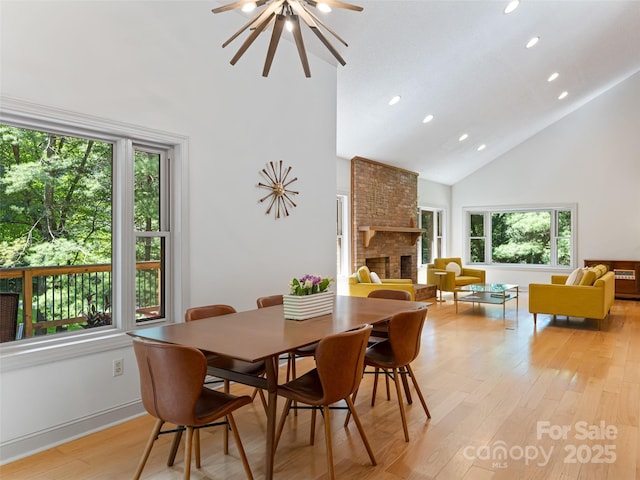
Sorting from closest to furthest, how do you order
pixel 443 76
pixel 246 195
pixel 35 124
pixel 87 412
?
pixel 35 124, pixel 87 412, pixel 246 195, pixel 443 76

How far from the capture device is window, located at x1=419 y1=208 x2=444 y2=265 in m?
10.2

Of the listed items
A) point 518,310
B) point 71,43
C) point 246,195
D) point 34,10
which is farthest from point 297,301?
point 518,310

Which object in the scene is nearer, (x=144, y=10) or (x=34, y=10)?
(x=34, y=10)

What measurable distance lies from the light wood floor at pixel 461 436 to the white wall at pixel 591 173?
5.48 metres

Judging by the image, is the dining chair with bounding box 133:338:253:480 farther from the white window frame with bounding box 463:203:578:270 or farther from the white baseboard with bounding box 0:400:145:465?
the white window frame with bounding box 463:203:578:270

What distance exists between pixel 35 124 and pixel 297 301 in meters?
1.91

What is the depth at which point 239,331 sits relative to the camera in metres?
2.41

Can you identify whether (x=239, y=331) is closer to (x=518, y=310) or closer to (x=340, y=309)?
(x=340, y=309)

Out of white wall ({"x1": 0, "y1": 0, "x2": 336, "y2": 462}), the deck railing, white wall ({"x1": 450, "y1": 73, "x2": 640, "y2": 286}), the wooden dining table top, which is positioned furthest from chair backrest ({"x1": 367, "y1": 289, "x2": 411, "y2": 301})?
white wall ({"x1": 450, "y1": 73, "x2": 640, "y2": 286})

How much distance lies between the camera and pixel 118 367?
3.00 m

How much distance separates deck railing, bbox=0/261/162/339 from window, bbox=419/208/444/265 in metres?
7.66

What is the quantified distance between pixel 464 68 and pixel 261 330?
4.91 metres

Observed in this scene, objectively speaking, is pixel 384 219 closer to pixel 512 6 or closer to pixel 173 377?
pixel 512 6

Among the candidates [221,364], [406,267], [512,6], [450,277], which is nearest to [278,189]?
[221,364]
